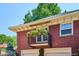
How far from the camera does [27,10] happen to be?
3.17m

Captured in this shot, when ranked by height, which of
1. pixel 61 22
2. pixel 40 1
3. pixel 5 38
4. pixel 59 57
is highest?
pixel 40 1

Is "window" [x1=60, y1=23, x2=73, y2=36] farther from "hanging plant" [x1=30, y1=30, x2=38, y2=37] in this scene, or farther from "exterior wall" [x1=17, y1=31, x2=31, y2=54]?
"exterior wall" [x1=17, y1=31, x2=31, y2=54]

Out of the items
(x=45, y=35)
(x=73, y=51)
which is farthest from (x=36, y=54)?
(x=73, y=51)

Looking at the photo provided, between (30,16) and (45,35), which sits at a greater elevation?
(30,16)

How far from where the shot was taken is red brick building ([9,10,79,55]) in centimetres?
309

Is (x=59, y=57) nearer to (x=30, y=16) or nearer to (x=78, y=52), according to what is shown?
(x=78, y=52)

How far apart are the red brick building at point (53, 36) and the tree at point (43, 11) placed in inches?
2.2

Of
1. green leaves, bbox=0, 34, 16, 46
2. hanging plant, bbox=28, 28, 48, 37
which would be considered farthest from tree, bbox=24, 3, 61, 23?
green leaves, bbox=0, 34, 16, 46

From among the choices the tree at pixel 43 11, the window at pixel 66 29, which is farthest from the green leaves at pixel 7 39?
the window at pixel 66 29

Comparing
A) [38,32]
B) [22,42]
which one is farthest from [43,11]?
[22,42]

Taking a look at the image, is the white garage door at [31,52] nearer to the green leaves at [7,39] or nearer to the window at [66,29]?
the green leaves at [7,39]

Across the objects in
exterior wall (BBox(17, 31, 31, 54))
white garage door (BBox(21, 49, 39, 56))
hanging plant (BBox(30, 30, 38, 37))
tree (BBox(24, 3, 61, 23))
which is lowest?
white garage door (BBox(21, 49, 39, 56))

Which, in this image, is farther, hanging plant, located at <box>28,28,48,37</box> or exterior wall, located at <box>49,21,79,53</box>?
hanging plant, located at <box>28,28,48,37</box>

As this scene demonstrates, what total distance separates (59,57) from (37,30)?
476mm
